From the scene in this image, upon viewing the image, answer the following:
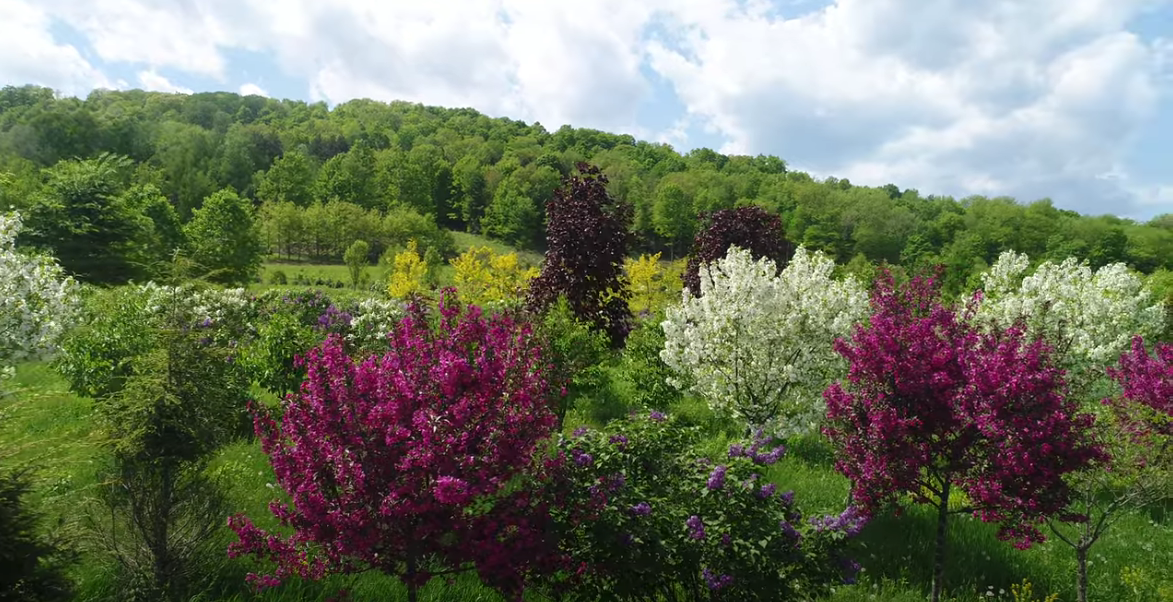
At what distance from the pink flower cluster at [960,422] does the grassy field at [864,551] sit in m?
1.61

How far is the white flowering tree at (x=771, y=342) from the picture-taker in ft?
29.1

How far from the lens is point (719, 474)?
5.07 metres

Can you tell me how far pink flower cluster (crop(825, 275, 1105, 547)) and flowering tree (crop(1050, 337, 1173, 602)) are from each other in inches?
78.9

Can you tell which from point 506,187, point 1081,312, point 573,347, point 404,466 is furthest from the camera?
point 506,187

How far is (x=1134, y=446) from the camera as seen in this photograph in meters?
7.95

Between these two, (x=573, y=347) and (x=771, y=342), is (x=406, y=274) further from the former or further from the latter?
(x=771, y=342)

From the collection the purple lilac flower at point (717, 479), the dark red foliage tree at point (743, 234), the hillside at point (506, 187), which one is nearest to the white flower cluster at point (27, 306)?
the purple lilac flower at point (717, 479)

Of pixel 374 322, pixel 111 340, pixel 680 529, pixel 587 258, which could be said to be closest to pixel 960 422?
pixel 680 529

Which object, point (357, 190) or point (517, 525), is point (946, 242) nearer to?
point (357, 190)

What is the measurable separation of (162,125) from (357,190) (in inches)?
1510

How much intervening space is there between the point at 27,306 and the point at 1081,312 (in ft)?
68.5

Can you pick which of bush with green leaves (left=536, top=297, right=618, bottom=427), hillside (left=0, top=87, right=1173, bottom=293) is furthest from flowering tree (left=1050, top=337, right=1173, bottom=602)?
hillside (left=0, top=87, right=1173, bottom=293)

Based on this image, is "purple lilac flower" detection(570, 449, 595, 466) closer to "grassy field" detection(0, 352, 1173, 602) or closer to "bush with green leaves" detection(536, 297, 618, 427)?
"grassy field" detection(0, 352, 1173, 602)

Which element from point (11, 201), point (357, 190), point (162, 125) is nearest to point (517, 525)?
point (11, 201)
